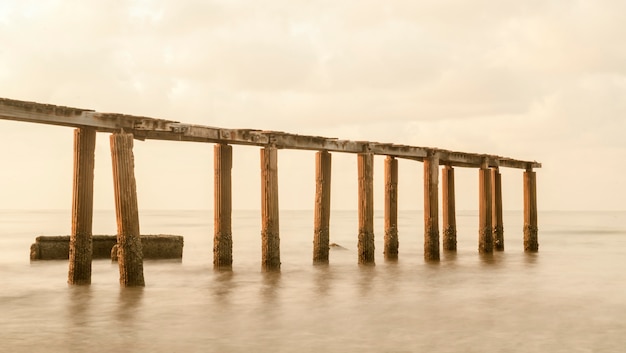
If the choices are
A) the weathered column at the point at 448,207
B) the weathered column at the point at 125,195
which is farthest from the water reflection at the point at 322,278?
the weathered column at the point at 448,207

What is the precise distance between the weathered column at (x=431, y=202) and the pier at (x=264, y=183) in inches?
1.0

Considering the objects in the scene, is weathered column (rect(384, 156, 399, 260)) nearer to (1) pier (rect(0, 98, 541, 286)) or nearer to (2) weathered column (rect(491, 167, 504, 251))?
(1) pier (rect(0, 98, 541, 286))

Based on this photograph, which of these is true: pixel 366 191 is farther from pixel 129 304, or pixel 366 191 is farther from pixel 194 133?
pixel 129 304

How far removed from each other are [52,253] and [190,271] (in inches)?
236

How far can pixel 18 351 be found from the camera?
8.33 metres

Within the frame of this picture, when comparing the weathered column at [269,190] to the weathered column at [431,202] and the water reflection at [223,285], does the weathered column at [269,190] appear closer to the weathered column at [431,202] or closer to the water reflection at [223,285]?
the water reflection at [223,285]

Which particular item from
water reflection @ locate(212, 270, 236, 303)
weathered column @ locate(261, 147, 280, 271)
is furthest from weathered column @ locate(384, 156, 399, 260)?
water reflection @ locate(212, 270, 236, 303)

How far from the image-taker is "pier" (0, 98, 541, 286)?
11922 mm

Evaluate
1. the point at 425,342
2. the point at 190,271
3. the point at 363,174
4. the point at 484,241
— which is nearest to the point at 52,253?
the point at 190,271

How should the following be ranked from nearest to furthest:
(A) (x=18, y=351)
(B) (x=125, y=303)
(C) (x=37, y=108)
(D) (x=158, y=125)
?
(A) (x=18, y=351)
(C) (x=37, y=108)
(B) (x=125, y=303)
(D) (x=158, y=125)

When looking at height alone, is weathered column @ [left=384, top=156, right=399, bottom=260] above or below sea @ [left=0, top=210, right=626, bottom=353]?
above

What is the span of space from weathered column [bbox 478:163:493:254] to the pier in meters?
0.03

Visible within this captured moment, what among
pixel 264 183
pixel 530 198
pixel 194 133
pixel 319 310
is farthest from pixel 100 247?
pixel 530 198

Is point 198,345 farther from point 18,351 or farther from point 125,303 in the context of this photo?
point 125,303
